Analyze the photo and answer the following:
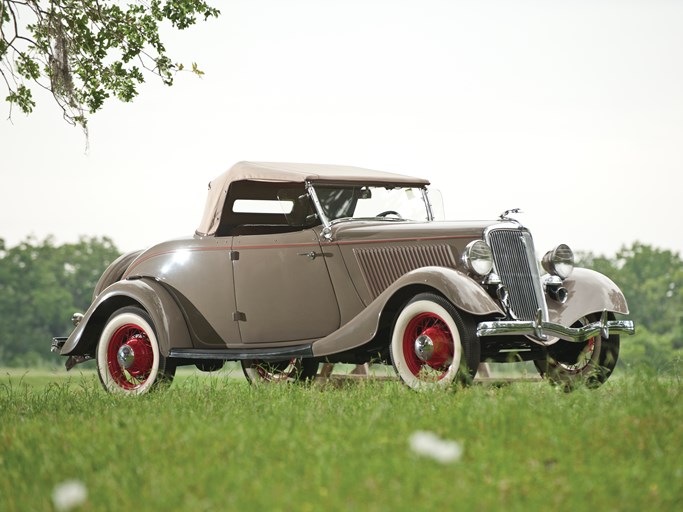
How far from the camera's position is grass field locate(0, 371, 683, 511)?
3.99 m

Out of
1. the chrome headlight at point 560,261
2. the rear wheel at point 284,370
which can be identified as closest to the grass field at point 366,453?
the chrome headlight at point 560,261

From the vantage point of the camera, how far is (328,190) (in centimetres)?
841

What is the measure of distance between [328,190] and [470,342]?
96.4 inches

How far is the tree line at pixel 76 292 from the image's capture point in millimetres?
43312

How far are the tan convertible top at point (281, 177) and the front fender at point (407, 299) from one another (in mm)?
1586

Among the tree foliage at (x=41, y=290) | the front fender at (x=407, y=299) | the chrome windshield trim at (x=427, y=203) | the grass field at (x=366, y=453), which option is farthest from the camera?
the tree foliage at (x=41, y=290)

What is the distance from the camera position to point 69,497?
4.07 meters

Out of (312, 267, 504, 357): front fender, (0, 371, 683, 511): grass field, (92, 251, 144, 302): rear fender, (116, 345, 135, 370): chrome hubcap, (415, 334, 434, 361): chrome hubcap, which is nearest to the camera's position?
(0, 371, 683, 511): grass field

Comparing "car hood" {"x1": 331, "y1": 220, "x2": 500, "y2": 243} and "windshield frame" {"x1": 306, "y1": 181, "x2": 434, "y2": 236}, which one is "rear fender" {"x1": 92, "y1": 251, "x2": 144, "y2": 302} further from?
"car hood" {"x1": 331, "y1": 220, "x2": 500, "y2": 243}

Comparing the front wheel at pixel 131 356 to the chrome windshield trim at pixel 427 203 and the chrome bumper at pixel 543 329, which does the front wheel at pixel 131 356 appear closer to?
the chrome windshield trim at pixel 427 203

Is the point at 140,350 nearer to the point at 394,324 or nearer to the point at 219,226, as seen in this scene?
the point at 219,226

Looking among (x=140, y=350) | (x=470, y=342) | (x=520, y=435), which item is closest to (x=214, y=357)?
(x=140, y=350)

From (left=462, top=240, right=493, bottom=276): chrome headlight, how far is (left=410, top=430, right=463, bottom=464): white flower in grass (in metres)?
2.59

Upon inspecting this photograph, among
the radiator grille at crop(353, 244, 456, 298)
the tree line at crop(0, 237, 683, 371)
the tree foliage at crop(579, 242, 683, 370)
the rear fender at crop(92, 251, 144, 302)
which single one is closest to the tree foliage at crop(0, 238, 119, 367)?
the tree line at crop(0, 237, 683, 371)
